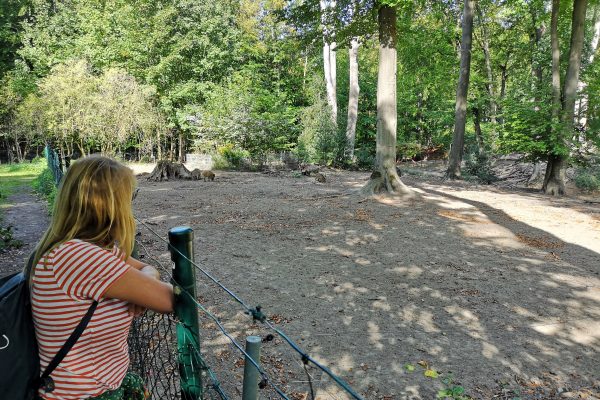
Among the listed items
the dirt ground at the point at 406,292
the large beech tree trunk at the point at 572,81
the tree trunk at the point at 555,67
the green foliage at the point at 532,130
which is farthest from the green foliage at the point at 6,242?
the tree trunk at the point at 555,67

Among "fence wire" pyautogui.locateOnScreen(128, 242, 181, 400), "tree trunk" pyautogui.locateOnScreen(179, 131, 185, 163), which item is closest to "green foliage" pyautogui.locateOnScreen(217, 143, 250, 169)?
"tree trunk" pyautogui.locateOnScreen(179, 131, 185, 163)

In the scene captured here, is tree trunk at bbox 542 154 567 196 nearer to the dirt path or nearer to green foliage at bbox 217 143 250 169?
green foliage at bbox 217 143 250 169

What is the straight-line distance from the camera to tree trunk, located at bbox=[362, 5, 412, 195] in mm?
10727

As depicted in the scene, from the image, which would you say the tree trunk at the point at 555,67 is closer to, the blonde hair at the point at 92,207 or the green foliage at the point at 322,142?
the green foliage at the point at 322,142

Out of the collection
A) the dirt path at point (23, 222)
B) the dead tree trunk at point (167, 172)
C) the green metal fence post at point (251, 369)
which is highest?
the green metal fence post at point (251, 369)

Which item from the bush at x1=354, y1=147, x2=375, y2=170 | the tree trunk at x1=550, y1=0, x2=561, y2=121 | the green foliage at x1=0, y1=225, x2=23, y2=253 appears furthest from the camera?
the bush at x1=354, y1=147, x2=375, y2=170

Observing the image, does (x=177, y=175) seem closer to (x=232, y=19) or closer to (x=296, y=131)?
(x=296, y=131)

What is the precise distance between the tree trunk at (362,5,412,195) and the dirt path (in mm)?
7569

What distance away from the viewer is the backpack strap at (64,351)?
1318 millimetres

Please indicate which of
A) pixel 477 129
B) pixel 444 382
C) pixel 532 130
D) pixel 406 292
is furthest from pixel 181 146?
pixel 444 382

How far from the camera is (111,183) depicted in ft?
4.63

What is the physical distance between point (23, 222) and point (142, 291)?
9044 mm

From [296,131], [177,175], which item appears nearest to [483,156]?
[296,131]

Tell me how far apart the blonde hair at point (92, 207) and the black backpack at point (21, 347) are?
139 millimetres
